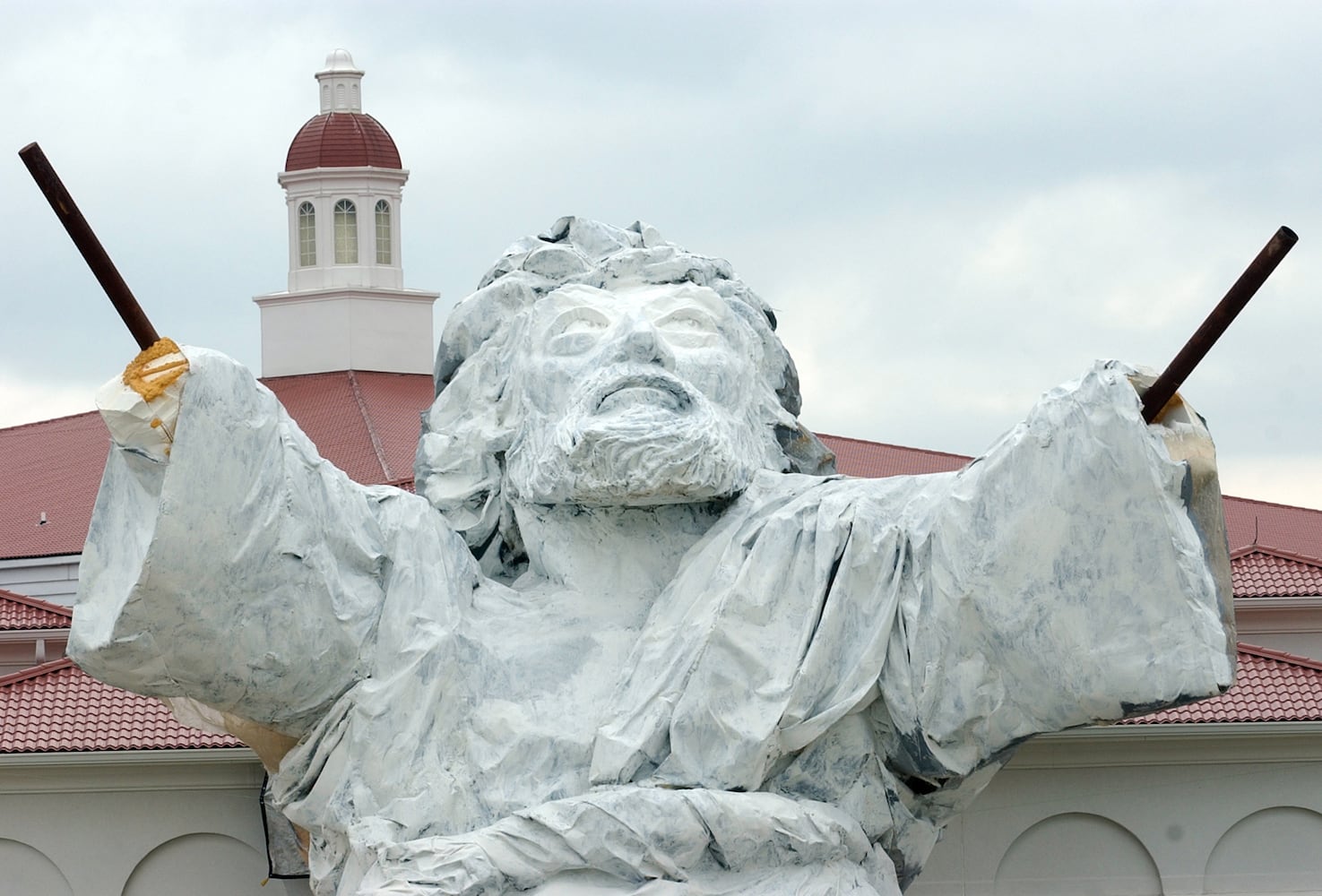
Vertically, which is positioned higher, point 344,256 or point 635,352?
point 344,256

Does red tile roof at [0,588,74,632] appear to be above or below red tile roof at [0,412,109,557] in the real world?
above

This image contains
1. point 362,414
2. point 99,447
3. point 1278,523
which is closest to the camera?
point 1278,523

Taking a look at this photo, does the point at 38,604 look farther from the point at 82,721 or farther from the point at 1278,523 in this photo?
the point at 1278,523

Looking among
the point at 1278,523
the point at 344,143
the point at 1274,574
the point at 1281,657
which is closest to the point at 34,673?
the point at 1281,657

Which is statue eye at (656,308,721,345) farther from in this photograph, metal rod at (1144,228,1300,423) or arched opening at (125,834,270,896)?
arched opening at (125,834,270,896)

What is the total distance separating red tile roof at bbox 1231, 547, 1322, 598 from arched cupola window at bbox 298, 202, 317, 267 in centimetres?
2478

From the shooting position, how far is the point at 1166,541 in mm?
7641

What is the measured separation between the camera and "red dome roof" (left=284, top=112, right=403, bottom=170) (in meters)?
36.7

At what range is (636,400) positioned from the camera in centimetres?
820

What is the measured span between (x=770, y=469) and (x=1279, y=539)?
16.1 m

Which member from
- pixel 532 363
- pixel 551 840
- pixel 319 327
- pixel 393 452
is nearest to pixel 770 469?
pixel 532 363

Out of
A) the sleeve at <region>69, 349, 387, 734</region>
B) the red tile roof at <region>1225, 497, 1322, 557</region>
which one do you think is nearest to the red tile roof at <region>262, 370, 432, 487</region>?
the red tile roof at <region>1225, 497, 1322, 557</region>

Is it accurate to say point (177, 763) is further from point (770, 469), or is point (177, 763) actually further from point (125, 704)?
point (770, 469)

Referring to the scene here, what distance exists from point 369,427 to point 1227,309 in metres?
24.9
